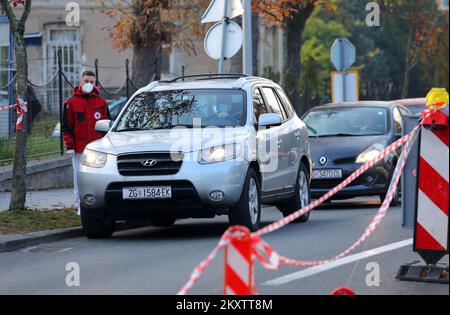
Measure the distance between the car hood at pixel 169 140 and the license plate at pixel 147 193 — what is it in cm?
42

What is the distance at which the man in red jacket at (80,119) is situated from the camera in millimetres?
16906

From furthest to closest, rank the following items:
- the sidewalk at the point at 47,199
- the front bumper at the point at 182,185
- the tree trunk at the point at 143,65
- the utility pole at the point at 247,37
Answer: the tree trunk at the point at 143,65 → the utility pole at the point at 247,37 → the sidewalk at the point at 47,199 → the front bumper at the point at 182,185

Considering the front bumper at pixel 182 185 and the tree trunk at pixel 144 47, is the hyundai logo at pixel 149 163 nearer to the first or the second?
the front bumper at pixel 182 185

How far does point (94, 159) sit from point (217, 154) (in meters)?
1.43

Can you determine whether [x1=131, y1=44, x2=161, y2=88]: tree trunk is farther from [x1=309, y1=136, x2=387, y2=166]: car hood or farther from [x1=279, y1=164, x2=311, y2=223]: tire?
[x1=279, y1=164, x2=311, y2=223]: tire

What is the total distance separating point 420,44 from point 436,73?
20.7 feet

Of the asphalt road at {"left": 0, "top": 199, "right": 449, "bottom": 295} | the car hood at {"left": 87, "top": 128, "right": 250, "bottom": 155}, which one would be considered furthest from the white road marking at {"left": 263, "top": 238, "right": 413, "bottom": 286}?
the car hood at {"left": 87, "top": 128, "right": 250, "bottom": 155}

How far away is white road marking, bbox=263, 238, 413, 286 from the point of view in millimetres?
10439

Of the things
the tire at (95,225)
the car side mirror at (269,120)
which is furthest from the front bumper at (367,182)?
the tire at (95,225)

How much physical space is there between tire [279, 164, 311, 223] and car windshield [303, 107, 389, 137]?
3.25 m

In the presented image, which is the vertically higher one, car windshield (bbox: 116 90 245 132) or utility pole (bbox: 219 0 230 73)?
utility pole (bbox: 219 0 230 73)

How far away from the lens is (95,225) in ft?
48.2

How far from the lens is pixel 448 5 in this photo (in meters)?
25.3
